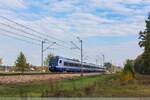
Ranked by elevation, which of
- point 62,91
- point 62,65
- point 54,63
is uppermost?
point 54,63

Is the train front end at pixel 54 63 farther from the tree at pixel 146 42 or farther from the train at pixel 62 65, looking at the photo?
the tree at pixel 146 42

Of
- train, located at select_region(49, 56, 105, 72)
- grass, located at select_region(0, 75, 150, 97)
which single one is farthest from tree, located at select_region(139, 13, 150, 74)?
grass, located at select_region(0, 75, 150, 97)

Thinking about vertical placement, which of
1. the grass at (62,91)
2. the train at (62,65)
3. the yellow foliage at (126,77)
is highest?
the train at (62,65)

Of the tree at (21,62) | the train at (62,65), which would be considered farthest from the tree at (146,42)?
the tree at (21,62)

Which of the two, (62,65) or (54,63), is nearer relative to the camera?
(54,63)

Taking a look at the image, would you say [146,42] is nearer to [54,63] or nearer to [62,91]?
[54,63]

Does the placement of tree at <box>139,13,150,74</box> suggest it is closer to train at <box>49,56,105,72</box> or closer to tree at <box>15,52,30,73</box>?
train at <box>49,56,105,72</box>

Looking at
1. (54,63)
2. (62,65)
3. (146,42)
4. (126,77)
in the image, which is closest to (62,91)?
(126,77)

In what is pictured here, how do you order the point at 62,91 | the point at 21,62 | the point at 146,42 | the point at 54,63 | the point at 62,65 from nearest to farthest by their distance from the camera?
the point at 62,91, the point at 54,63, the point at 62,65, the point at 146,42, the point at 21,62

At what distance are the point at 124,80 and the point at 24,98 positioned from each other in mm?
37119

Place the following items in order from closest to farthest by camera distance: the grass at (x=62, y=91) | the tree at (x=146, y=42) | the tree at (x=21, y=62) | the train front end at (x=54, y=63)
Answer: the grass at (x=62, y=91), the train front end at (x=54, y=63), the tree at (x=146, y=42), the tree at (x=21, y=62)

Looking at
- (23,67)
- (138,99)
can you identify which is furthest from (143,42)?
(138,99)

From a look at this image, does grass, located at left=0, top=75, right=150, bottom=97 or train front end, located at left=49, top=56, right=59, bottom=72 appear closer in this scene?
grass, located at left=0, top=75, right=150, bottom=97

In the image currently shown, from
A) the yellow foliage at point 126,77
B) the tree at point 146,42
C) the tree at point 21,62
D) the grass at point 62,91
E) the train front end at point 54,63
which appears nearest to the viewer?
the grass at point 62,91
